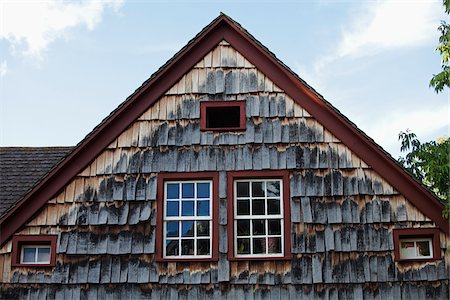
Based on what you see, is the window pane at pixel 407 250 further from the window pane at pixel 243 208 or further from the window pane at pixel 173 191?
the window pane at pixel 173 191

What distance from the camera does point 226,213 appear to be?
1146 centimetres

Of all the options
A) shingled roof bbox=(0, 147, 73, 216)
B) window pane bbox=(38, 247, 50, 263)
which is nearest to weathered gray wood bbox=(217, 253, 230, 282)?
window pane bbox=(38, 247, 50, 263)

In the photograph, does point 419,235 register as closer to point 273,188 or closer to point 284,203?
point 284,203

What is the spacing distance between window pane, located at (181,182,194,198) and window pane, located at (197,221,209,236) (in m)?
0.53

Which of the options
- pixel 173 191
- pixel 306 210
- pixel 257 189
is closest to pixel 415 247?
pixel 306 210

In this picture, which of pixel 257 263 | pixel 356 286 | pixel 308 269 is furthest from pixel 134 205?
pixel 356 286

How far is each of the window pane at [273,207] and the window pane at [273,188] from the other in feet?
0.37

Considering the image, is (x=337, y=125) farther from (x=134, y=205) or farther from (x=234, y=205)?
(x=134, y=205)

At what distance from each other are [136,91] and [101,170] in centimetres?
159

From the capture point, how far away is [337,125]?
11.8 m

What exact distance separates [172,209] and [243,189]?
4.31ft

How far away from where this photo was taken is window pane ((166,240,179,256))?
1140 centimetres

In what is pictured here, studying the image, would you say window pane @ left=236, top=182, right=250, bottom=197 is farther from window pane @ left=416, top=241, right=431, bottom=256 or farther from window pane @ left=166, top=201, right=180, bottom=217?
window pane @ left=416, top=241, right=431, bottom=256

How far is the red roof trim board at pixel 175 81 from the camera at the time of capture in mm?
11305
